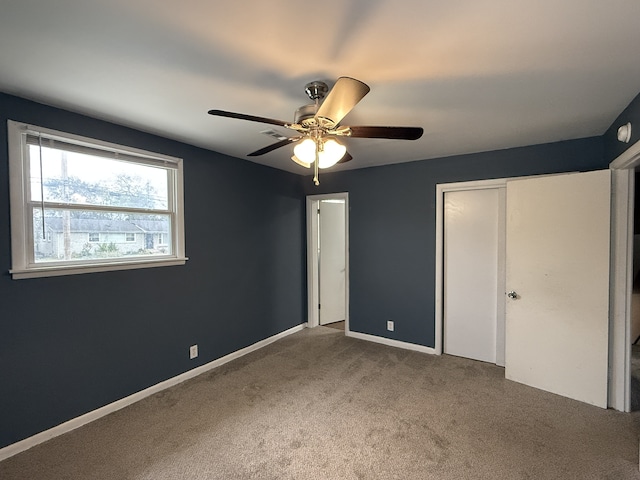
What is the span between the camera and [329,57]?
149 centimetres

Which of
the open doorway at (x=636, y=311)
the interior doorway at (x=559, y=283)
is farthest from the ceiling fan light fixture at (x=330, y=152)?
the open doorway at (x=636, y=311)

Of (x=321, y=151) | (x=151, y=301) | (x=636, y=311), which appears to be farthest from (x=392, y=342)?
(x=636, y=311)

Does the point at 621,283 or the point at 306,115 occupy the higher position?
the point at 306,115

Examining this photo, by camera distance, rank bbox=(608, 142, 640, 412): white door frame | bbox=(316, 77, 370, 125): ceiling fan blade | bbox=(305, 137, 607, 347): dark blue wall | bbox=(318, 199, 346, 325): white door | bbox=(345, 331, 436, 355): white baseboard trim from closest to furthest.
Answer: bbox=(316, 77, 370, 125): ceiling fan blade
bbox=(608, 142, 640, 412): white door frame
bbox=(305, 137, 607, 347): dark blue wall
bbox=(345, 331, 436, 355): white baseboard trim
bbox=(318, 199, 346, 325): white door

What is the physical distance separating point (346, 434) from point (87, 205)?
2573mm

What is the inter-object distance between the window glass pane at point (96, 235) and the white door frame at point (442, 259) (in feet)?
9.60

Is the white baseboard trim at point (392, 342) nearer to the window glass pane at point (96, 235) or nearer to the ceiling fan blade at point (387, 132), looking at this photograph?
the window glass pane at point (96, 235)

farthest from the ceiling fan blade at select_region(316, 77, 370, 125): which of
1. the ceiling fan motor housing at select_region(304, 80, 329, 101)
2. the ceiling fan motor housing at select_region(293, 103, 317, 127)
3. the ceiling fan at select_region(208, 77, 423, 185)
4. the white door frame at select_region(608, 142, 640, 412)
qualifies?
the white door frame at select_region(608, 142, 640, 412)

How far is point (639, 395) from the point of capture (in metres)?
2.57

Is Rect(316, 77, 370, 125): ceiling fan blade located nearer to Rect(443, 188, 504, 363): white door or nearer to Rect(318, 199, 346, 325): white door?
Rect(443, 188, 504, 363): white door

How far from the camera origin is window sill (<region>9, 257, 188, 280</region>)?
1.96 meters

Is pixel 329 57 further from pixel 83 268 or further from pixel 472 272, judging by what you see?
pixel 472 272

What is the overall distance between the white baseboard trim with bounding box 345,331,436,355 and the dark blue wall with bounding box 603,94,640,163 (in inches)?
→ 100

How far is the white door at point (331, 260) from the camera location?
183 inches
